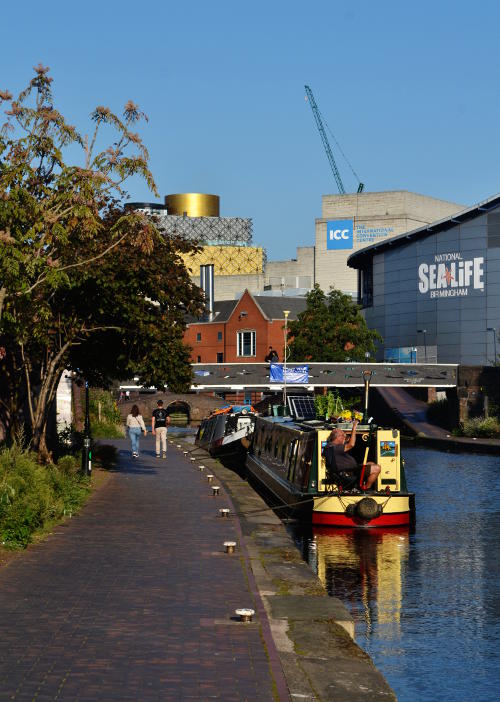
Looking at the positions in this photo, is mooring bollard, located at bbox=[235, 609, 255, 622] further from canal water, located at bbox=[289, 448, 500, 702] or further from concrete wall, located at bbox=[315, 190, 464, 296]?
concrete wall, located at bbox=[315, 190, 464, 296]

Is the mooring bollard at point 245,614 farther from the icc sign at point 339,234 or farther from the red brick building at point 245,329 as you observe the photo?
the icc sign at point 339,234

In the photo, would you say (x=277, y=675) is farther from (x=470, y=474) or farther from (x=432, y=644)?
(x=470, y=474)

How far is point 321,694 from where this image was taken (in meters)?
10.0

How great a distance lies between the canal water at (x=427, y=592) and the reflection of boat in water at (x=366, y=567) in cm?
2

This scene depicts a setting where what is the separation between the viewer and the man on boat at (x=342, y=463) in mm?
26000

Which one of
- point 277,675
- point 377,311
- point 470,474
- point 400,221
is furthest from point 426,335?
point 277,675

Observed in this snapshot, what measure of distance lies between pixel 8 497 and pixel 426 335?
101048 mm

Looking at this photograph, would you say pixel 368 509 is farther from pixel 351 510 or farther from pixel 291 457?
pixel 291 457

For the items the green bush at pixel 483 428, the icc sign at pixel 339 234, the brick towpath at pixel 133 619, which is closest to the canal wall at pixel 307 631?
the brick towpath at pixel 133 619

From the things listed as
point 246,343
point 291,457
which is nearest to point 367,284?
point 246,343

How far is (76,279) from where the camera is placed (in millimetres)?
27484

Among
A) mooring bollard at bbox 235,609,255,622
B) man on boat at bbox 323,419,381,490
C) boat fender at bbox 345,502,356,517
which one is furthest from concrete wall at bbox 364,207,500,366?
mooring bollard at bbox 235,609,255,622

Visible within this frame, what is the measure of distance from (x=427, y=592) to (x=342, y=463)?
7.41m

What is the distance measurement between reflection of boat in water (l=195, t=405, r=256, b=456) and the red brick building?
6354cm
